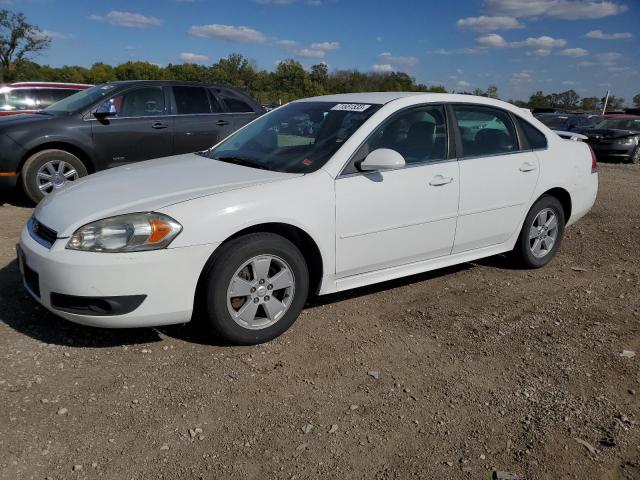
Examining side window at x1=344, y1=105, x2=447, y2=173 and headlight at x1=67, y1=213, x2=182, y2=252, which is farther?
side window at x1=344, y1=105, x2=447, y2=173

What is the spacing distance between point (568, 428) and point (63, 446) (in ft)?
7.98

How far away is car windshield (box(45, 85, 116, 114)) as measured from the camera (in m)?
7.33

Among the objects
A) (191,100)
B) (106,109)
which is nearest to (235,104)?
(191,100)

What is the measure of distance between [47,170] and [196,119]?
208cm

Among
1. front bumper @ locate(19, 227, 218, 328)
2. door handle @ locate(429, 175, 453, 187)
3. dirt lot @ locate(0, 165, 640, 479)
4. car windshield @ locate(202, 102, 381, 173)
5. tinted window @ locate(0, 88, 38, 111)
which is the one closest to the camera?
dirt lot @ locate(0, 165, 640, 479)

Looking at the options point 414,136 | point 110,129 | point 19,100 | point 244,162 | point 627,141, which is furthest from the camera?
point 627,141

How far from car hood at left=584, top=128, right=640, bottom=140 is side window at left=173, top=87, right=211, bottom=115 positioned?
12.9 m

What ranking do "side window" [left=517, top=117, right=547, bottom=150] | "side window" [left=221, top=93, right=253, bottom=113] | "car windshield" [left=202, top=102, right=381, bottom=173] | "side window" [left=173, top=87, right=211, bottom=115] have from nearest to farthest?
"car windshield" [left=202, top=102, right=381, bottom=173] < "side window" [left=517, top=117, right=547, bottom=150] < "side window" [left=173, top=87, right=211, bottom=115] < "side window" [left=221, top=93, right=253, bottom=113]

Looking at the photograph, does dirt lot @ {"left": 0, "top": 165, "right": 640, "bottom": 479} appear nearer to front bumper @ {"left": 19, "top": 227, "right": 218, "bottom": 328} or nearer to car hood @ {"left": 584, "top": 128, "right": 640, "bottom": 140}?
front bumper @ {"left": 19, "top": 227, "right": 218, "bottom": 328}

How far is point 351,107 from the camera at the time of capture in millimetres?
4266

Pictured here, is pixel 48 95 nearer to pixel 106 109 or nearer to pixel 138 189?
pixel 106 109

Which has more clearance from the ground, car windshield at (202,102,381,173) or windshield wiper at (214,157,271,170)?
car windshield at (202,102,381,173)

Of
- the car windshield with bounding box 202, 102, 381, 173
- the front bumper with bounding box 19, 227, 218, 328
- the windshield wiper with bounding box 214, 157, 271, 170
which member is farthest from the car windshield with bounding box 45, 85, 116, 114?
the front bumper with bounding box 19, 227, 218, 328

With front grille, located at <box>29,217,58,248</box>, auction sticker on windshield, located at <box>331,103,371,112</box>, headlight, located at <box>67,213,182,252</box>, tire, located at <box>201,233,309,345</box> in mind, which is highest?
auction sticker on windshield, located at <box>331,103,371,112</box>
